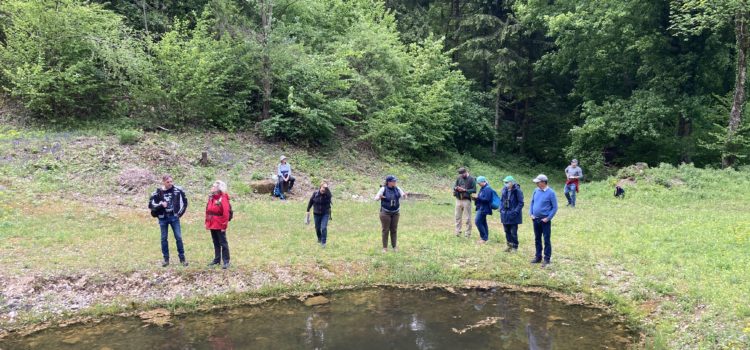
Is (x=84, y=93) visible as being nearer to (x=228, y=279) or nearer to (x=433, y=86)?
(x=228, y=279)

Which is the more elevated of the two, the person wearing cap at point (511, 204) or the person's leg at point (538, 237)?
the person wearing cap at point (511, 204)

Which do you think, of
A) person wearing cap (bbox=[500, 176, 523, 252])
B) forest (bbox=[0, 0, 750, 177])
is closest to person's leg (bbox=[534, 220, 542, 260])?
person wearing cap (bbox=[500, 176, 523, 252])

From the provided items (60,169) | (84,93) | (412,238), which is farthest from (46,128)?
(412,238)

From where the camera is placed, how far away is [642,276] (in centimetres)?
973

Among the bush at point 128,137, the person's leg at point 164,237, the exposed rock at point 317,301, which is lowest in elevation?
the exposed rock at point 317,301

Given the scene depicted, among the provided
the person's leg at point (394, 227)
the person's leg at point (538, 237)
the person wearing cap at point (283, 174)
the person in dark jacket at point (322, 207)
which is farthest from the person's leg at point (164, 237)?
the person wearing cap at point (283, 174)

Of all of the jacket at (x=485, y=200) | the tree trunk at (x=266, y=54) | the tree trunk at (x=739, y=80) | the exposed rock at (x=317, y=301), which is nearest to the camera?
the exposed rock at (x=317, y=301)

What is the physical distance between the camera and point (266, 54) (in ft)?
75.9

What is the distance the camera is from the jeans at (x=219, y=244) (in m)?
10.2

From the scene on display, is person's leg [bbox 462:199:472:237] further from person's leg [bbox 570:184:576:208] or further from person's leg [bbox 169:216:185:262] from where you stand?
person's leg [bbox 570:184:576:208]

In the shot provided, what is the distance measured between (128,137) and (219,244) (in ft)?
37.2

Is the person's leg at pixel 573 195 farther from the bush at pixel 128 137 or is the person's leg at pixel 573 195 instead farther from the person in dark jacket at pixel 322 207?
the bush at pixel 128 137

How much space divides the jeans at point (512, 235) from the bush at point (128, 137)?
50.1 feet

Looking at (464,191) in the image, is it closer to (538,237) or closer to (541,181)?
(538,237)
